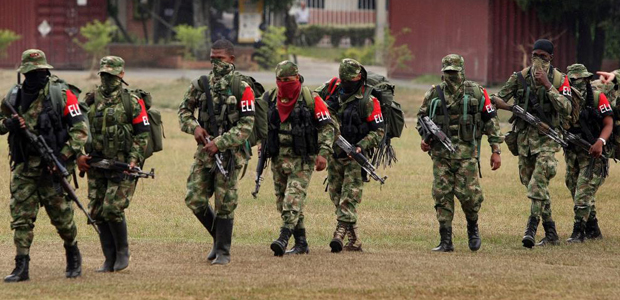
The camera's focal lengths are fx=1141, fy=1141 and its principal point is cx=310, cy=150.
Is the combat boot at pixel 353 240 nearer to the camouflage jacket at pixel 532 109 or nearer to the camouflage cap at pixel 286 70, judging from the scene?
the camouflage cap at pixel 286 70

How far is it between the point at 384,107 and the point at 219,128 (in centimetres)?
199

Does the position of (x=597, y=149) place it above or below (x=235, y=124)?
Result: below

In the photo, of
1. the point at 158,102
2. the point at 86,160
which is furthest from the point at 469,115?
the point at 158,102

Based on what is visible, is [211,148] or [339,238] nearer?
[211,148]

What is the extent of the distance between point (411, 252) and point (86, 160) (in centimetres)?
345

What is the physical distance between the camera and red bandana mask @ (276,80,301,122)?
1031cm

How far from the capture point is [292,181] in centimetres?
1034

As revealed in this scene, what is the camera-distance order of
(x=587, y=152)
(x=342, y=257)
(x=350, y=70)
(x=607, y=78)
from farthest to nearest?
(x=587, y=152) → (x=607, y=78) → (x=350, y=70) → (x=342, y=257)

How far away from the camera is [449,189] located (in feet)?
36.4

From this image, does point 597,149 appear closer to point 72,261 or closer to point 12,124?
point 72,261

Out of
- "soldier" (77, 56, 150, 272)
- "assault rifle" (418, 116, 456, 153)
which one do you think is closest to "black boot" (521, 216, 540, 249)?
"assault rifle" (418, 116, 456, 153)

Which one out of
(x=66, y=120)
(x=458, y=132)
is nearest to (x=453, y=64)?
(x=458, y=132)

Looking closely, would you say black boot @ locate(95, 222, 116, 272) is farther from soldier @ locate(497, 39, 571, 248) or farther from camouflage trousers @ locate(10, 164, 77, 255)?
soldier @ locate(497, 39, 571, 248)

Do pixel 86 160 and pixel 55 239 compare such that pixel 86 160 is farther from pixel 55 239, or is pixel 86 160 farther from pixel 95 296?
pixel 55 239
